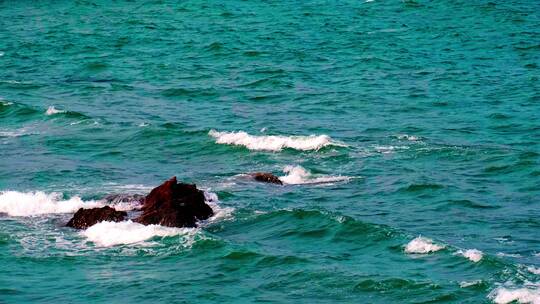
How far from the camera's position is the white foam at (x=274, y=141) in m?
45.1

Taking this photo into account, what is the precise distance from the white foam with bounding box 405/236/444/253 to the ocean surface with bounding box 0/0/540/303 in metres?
0.11

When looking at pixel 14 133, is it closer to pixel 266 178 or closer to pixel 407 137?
pixel 266 178

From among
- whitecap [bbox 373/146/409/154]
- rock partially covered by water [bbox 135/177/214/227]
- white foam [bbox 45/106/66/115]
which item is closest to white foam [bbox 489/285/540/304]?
rock partially covered by water [bbox 135/177/214/227]

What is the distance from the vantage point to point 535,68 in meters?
60.4

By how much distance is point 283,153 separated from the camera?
146 feet

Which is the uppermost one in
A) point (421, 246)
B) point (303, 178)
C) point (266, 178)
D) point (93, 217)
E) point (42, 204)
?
point (93, 217)

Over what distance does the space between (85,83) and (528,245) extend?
110ft

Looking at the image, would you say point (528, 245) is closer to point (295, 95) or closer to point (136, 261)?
point (136, 261)

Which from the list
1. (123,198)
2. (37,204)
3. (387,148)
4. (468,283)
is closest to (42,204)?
(37,204)

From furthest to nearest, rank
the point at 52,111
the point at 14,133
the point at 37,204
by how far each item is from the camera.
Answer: the point at 52,111 < the point at 14,133 < the point at 37,204

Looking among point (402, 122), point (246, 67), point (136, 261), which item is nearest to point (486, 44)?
point (246, 67)

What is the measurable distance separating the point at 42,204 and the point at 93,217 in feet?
11.6

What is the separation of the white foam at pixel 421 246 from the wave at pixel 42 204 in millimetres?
9460

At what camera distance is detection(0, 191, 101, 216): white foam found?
36.7 meters
